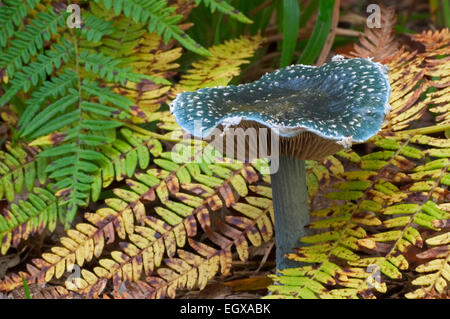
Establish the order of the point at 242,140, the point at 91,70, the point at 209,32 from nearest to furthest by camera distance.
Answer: the point at 242,140, the point at 91,70, the point at 209,32

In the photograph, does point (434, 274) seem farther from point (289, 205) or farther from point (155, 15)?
point (155, 15)

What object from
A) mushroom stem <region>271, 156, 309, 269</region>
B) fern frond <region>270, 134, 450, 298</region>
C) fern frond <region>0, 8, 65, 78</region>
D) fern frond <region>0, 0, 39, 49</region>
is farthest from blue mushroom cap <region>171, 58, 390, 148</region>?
fern frond <region>0, 0, 39, 49</region>

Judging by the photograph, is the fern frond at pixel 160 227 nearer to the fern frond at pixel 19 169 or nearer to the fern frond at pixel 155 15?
the fern frond at pixel 19 169

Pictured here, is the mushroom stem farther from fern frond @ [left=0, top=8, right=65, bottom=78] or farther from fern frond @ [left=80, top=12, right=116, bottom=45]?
fern frond @ [left=0, top=8, right=65, bottom=78]

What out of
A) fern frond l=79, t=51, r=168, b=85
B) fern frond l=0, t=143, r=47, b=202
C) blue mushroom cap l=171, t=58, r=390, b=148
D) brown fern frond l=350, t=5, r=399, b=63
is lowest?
fern frond l=0, t=143, r=47, b=202

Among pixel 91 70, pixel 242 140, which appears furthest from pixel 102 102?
pixel 242 140

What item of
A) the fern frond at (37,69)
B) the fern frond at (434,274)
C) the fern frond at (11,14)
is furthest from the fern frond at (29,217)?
the fern frond at (434,274)
